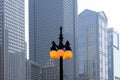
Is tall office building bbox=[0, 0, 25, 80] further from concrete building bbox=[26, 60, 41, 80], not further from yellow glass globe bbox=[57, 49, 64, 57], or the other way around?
yellow glass globe bbox=[57, 49, 64, 57]

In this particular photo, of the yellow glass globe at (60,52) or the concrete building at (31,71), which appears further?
the concrete building at (31,71)

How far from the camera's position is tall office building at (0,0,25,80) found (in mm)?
155625

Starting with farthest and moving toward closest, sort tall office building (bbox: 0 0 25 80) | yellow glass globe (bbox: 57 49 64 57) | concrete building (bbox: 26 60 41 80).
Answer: concrete building (bbox: 26 60 41 80)
tall office building (bbox: 0 0 25 80)
yellow glass globe (bbox: 57 49 64 57)

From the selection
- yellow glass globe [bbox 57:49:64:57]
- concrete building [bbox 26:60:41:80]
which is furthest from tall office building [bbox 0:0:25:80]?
yellow glass globe [bbox 57:49:64:57]

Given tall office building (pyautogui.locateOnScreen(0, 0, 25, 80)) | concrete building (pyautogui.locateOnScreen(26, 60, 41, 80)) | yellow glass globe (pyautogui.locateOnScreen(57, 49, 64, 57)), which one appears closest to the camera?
yellow glass globe (pyautogui.locateOnScreen(57, 49, 64, 57))

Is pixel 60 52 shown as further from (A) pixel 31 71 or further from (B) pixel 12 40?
(A) pixel 31 71

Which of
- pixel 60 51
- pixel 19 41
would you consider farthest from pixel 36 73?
pixel 60 51

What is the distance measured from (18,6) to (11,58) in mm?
36655

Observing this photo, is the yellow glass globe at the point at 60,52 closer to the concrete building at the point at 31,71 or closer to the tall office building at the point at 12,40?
the tall office building at the point at 12,40

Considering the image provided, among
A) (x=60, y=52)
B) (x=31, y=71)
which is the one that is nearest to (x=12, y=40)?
(x=31, y=71)

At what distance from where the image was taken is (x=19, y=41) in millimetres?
180125

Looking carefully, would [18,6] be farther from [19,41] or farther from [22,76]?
[22,76]

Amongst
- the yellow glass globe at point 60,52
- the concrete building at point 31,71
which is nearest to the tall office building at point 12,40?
the concrete building at point 31,71

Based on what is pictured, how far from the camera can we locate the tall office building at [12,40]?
6127 inches
